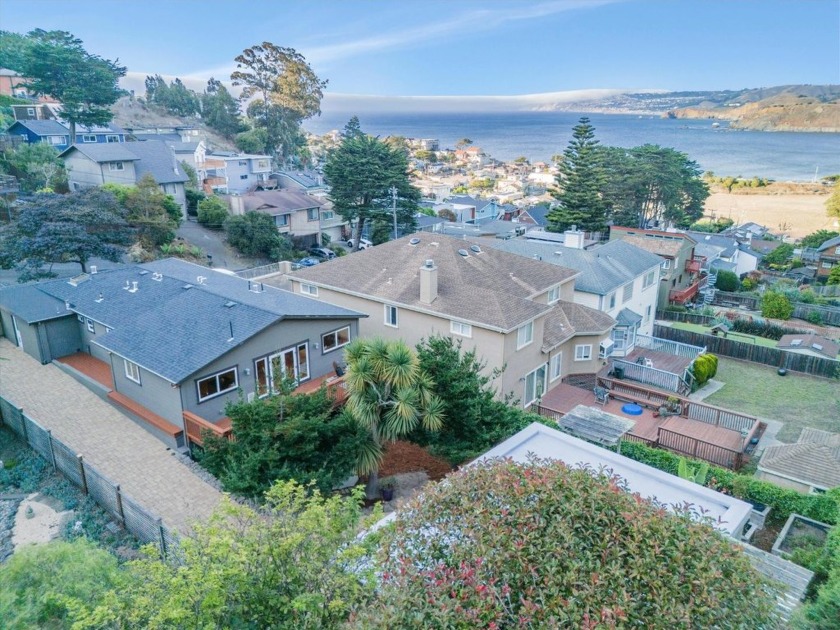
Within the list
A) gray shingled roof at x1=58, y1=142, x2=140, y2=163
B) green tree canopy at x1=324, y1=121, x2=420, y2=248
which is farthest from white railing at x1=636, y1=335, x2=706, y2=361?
gray shingled roof at x1=58, y1=142, x2=140, y2=163

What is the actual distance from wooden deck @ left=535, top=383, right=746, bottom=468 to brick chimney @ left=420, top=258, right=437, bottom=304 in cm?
672

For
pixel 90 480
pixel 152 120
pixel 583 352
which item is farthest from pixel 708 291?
pixel 152 120

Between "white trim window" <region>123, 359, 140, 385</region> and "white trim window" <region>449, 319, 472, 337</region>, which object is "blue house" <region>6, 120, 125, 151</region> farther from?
"white trim window" <region>449, 319, 472, 337</region>

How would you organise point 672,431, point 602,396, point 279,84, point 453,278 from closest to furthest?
point 672,431 → point 453,278 → point 602,396 → point 279,84

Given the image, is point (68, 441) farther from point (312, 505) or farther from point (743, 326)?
point (743, 326)

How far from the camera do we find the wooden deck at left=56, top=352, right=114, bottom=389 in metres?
20.0

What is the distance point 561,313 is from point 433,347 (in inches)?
473

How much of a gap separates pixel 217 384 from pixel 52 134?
49918mm

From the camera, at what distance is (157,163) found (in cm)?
4788

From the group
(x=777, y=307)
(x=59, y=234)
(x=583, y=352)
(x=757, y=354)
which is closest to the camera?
(x=583, y=352)

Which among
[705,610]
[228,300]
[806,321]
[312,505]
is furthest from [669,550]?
[806,321]

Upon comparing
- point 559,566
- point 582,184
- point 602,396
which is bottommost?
point 602,396

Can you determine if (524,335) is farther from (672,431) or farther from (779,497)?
(779,497)

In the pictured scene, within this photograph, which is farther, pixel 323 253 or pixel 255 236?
pixel 323 253
